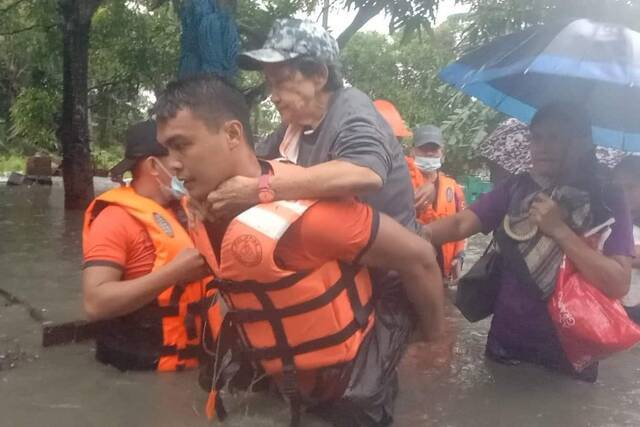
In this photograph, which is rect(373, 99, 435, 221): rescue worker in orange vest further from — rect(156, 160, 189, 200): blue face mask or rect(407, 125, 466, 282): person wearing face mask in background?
rect(156, 160, 189, 200): blue face mask

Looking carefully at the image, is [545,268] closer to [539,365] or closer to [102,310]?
[539,365]

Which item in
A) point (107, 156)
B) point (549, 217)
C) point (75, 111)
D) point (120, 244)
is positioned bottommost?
point (107, 156)

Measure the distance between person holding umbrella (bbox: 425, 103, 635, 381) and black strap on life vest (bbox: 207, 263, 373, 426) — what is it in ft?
3.64

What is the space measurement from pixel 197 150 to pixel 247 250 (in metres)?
0.39

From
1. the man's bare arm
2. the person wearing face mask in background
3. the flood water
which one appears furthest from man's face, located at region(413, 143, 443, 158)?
the man's bare arm

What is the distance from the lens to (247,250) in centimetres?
236

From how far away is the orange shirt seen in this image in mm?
3154

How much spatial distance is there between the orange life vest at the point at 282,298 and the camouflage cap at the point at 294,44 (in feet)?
1.98

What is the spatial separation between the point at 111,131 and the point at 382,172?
25804mm

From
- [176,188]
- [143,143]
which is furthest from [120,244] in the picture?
[143,143]

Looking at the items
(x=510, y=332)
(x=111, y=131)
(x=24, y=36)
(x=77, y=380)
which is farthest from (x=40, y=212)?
(x=111, y=131)

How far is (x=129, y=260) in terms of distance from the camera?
3264 mm

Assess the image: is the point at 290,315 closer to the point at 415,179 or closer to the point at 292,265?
the point at 292,265

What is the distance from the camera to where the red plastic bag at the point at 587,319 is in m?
3.32
